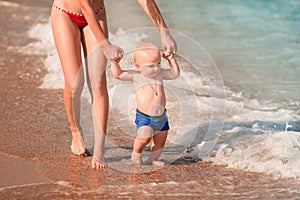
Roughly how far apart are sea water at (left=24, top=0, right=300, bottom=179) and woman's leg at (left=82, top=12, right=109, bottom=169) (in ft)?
2.84

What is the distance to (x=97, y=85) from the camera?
17.8ft

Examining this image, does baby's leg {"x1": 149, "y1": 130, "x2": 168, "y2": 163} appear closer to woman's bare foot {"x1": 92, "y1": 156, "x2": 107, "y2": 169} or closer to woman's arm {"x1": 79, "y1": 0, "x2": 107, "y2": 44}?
woman's bare foot {"x1": 92, "y1": 156, "x2": 107, "y2": 169}

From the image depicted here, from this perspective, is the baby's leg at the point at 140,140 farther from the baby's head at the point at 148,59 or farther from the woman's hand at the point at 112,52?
the woman's hand at the point at 112,52

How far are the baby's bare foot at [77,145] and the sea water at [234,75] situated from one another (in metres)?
0.92

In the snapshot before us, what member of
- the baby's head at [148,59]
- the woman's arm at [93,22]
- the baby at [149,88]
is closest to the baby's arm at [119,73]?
the baby at [149,88]

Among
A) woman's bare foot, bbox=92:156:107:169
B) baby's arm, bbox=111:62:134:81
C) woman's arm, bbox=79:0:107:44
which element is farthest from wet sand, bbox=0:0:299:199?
woman's arm, bbox=79:0:107:44

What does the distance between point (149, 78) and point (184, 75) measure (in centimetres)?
310

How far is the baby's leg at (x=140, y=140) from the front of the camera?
5355 millimetres

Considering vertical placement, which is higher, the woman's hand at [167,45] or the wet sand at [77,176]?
the woman's hand at [167,45]

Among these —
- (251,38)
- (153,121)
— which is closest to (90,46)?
(153,121)

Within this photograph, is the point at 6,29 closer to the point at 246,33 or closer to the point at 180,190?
the point at 246,33

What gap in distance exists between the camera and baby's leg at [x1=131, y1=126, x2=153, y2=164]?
17.6 feet

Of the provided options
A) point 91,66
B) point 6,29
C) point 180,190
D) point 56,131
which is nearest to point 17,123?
point 56,131

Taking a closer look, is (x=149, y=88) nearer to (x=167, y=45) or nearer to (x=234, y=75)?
(x=167, y=45)
